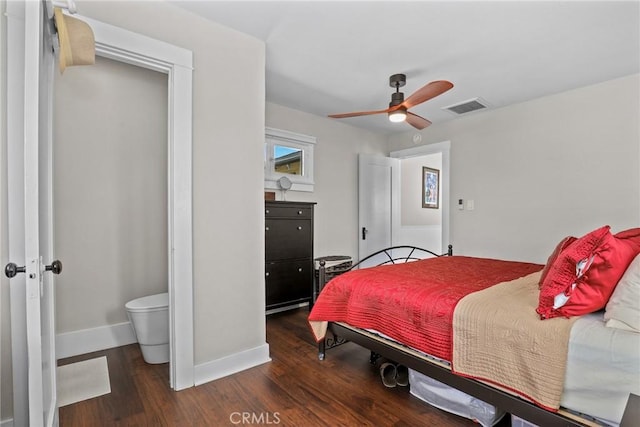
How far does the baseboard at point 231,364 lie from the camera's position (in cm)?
221

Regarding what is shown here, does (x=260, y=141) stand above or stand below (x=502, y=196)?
above

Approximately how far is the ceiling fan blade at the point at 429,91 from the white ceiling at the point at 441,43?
0.38 m

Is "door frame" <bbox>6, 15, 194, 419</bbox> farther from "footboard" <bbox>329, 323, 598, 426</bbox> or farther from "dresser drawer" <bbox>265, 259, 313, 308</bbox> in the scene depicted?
"dresser drawer" <bbox>265, 259, 313, 308</bbox>

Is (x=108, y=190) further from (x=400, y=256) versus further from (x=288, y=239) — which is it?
(x=400, y=256)

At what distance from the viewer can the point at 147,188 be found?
3121 millimetres

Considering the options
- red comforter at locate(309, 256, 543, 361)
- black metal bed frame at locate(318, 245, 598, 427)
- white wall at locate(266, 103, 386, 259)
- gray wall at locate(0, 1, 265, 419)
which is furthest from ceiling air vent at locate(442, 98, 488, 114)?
black metal bed frame at locate(318, 245, 598, 427)

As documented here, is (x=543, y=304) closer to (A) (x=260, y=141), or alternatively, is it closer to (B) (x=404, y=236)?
(A) (x=260, y=141)

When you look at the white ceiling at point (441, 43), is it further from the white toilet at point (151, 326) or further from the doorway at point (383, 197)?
the white toilet at point (151, 326)

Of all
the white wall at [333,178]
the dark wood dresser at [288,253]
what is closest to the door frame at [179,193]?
the dark wood dresser at [288,253]

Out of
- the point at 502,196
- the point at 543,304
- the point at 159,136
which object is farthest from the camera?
the point at 502,196

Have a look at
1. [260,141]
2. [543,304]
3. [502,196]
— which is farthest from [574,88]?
[260,141]

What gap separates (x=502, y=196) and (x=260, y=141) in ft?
10.0

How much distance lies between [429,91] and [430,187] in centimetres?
417

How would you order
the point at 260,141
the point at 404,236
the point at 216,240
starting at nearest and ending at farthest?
the point at 216,240, the point at 260,141, the point at 404,236
